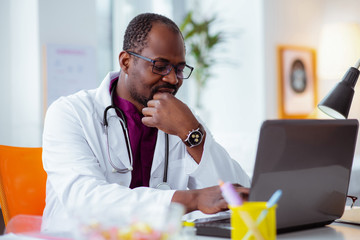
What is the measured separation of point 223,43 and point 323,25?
4.15 ft

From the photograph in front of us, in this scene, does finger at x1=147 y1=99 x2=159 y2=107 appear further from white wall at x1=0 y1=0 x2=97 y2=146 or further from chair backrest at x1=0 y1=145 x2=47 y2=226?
white wall at x1=0 y1=0 x2=97 y2=146

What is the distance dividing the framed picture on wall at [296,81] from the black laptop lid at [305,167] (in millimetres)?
3780

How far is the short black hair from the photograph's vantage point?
172 cm

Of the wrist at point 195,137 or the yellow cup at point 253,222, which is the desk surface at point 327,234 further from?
the wrist at point 195,137

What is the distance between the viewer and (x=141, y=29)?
1738mm

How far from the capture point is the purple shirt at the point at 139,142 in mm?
1726

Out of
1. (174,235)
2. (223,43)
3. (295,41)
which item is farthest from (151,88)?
(295,41)

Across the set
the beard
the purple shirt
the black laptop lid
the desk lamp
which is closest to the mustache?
the beard

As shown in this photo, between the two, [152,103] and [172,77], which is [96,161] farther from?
[172,77]

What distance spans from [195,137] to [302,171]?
0.55m

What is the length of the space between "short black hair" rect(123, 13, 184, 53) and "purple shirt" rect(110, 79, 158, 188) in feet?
0.70

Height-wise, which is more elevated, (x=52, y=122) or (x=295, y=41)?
(x=295, y=41)

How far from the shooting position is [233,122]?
493cm

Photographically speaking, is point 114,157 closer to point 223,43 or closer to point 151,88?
point 151,88
